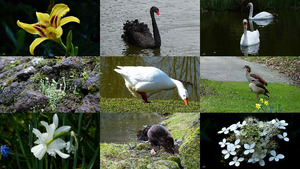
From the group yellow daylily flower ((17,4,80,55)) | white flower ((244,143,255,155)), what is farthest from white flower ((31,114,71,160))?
white flower ((244,143,255,155))

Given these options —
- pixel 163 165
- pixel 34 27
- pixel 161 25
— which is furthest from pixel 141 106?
pixel 34 27

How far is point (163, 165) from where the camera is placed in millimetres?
2723

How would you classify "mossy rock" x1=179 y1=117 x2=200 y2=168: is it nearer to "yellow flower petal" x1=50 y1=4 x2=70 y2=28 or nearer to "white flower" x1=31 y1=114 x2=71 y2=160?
"white flower" x1=31 y1=114 x2=71 y2=160

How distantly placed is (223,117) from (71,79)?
4.27 ft

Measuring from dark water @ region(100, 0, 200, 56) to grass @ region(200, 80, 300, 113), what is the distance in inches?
13.2

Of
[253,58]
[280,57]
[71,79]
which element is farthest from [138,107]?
[280,57]

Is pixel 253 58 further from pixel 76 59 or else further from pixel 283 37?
pixel 76 59

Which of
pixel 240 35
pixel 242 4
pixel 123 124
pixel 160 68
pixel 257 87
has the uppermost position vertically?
pixel 242 4

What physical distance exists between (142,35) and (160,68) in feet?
0.99

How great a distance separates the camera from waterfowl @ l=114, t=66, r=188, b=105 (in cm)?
268

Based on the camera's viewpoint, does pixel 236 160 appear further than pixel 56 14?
Yes

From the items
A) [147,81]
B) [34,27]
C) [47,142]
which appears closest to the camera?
[47,142]

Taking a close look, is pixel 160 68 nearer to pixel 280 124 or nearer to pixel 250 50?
pixel 250 50

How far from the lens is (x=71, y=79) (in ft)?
9.32
